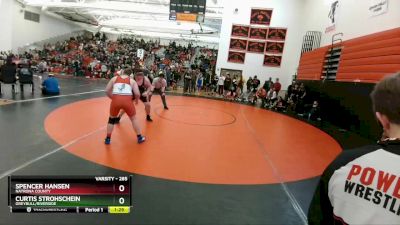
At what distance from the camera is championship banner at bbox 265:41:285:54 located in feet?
60.8

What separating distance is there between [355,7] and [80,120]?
10.3 meters

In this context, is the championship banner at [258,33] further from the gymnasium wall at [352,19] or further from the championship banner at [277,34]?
the gymnasium wall at [352,19]

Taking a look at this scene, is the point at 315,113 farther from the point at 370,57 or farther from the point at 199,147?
the point at 199,147

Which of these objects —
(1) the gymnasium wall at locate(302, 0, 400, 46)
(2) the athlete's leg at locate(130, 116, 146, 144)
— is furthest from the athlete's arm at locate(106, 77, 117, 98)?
(1) the gymnasium wall at locate(302, 0, 400, 46)

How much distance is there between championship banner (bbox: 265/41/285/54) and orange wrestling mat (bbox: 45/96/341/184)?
419 inches

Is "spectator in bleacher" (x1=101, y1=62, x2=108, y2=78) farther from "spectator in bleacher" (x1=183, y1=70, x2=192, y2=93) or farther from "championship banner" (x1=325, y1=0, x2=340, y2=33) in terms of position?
"championship banner" (x1=325, y1=0, x2=340, y2=33)

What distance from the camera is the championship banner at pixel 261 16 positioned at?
1850 cm

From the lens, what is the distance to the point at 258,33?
18.8m

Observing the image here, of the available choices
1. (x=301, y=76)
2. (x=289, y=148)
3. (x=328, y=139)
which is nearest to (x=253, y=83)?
(x=301, y=76)

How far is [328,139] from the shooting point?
777 cm

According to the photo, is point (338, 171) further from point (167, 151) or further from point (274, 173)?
point (167, 151)
